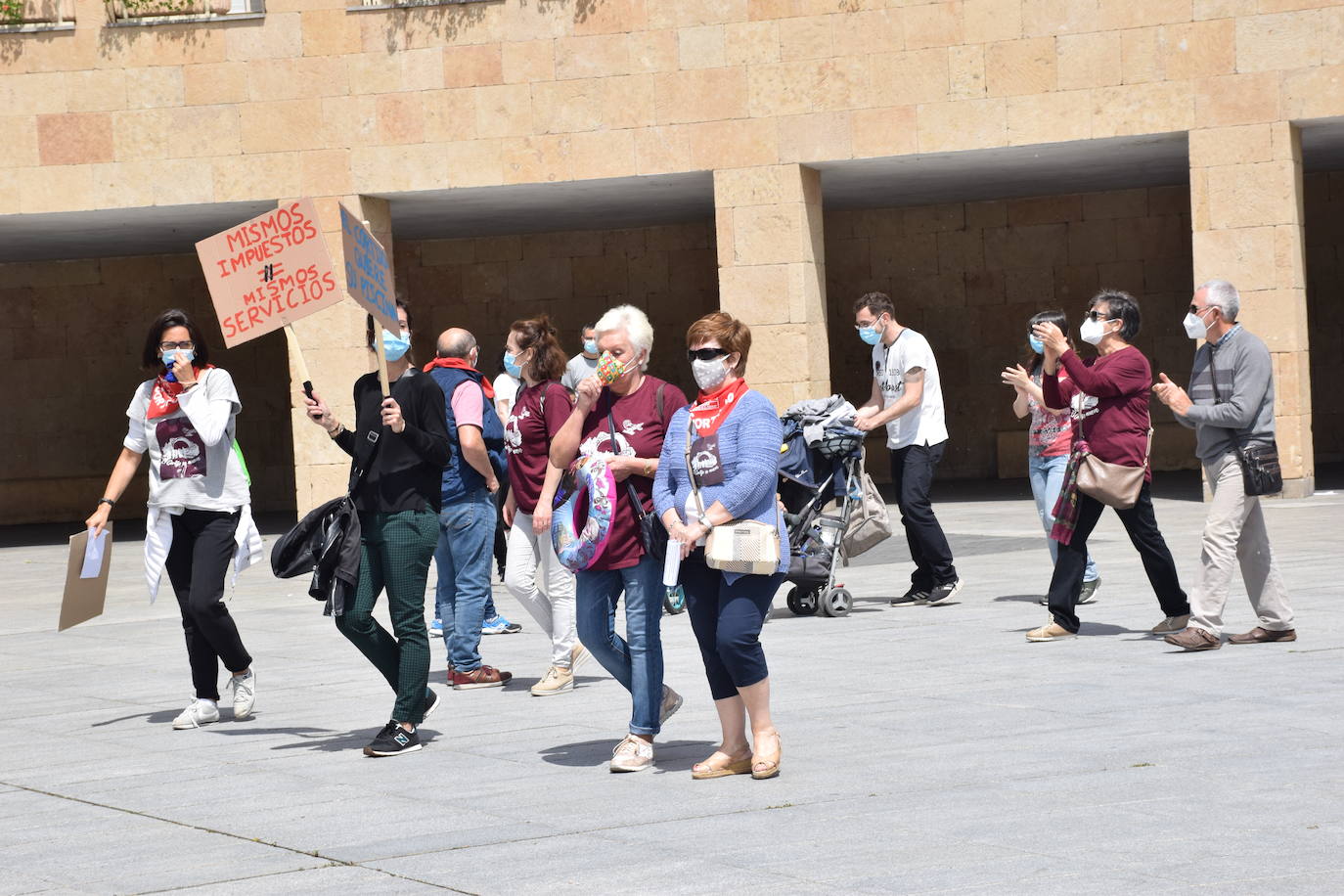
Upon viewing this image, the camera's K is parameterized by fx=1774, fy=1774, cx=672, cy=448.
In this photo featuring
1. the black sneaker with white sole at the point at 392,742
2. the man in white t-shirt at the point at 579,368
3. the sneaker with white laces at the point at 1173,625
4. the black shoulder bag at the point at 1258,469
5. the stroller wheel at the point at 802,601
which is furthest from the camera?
the stroller wheel at the point at 802,601

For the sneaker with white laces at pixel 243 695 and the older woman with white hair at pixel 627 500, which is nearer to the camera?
the older woman with white hair at pixel 627 500

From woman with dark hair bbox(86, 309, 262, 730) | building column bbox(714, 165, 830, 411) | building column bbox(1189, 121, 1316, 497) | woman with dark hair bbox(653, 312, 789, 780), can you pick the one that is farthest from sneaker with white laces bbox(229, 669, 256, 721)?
building column bbox(1189, 121, 1316, 497)

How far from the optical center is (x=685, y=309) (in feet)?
84.6

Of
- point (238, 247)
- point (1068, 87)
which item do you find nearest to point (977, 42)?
point (1068, 87)

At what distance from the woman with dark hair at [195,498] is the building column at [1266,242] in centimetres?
1182

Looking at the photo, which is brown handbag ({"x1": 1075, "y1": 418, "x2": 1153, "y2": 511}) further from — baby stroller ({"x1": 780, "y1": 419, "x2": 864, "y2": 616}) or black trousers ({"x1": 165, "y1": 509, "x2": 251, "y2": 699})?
black trousers ({"x1": 165, "y1": 509, "x2": 251, "y2": 699})

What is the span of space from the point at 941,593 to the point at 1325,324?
15052 mm

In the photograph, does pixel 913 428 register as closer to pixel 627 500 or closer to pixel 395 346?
pixel 395 346

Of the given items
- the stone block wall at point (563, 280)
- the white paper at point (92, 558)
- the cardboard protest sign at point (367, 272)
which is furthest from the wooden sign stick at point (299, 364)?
the stone block wall at point (563, 280)

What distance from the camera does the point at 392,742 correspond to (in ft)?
22.4

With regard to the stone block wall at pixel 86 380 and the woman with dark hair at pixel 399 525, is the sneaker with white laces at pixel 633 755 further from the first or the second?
the stone block wall at pixel 86 380

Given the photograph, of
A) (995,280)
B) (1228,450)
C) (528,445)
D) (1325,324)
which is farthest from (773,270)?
(1228,450)

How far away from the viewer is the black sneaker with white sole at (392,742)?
6789 millimetres

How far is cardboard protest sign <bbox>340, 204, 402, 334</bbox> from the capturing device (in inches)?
282
